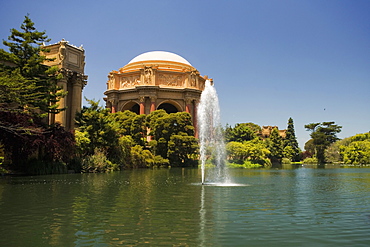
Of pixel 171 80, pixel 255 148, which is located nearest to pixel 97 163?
pixel 255 148

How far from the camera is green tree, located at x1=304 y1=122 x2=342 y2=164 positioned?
7506 centimetres

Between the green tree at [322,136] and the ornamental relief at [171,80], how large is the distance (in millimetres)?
34316

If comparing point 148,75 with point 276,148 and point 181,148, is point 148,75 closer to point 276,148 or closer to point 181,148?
point 181,148

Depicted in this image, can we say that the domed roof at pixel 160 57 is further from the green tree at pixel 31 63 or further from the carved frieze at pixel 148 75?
the green tree at pixel 31 63

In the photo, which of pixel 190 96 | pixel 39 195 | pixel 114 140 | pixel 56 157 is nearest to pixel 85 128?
pixel 114 140

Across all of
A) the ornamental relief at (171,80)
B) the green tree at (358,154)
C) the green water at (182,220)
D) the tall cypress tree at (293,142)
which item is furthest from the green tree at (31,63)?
the tall cypress tree at (293,142)

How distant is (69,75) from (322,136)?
204 ft

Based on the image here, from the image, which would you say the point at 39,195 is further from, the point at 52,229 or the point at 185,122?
the point at 185,122

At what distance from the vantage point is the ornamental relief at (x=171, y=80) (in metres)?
58.3

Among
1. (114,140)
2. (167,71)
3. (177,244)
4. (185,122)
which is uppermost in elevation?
(167,71)

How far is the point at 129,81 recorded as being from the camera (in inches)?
2377

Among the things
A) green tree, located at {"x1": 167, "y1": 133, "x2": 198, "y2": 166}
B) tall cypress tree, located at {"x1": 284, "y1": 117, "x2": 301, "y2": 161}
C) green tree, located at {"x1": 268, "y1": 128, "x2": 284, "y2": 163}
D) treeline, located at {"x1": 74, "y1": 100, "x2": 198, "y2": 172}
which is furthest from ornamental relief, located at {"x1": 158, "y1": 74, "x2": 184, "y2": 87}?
tall cypress tree, located at {"x1": 284, "y1": 117, "x2": 301, "y2": 161}

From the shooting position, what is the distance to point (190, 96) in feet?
191

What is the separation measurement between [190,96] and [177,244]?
52596mm
